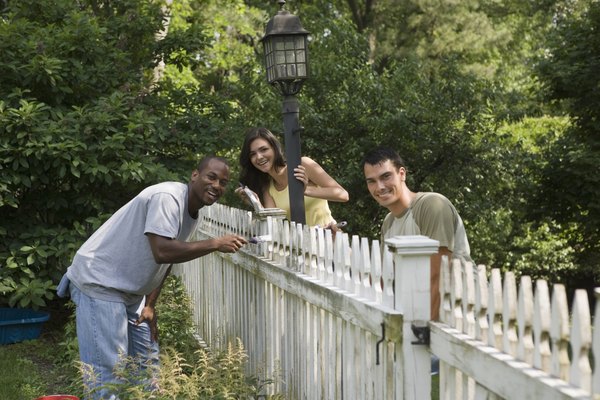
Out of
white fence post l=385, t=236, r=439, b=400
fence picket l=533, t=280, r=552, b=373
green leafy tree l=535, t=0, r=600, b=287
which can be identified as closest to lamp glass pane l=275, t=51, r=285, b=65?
white fence post l=385, t=236, r=439, b=400

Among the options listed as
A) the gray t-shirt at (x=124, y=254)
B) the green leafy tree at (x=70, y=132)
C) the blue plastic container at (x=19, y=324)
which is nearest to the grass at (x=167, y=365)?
the blue plastic container at (x=19, y=324)

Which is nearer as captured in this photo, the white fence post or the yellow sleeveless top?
the white fence post

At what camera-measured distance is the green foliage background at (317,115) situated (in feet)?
29.6

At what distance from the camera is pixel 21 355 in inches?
343

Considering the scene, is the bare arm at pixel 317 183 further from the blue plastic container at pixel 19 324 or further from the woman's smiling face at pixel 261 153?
the blue plastic container at pixel 19 324

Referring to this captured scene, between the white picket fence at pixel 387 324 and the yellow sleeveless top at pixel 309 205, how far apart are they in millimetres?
396

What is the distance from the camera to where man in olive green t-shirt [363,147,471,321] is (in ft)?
13.9

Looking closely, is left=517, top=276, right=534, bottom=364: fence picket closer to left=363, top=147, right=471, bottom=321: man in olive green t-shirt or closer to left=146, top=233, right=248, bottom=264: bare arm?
left=363, top=147, right=471, bottom=321: man in olive green t-shirt

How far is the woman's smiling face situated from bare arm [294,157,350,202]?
0.74 feet

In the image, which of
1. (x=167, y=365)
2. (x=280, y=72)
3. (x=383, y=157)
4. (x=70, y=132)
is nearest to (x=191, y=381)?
(x=167, y=365)

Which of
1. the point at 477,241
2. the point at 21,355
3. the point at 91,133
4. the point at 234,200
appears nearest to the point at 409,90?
the point at 234,200

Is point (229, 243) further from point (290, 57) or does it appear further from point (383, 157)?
point (290, 57)

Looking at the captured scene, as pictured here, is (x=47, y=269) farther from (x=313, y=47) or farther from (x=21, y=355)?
(x=313, y=47)

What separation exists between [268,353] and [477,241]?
16.5 m
